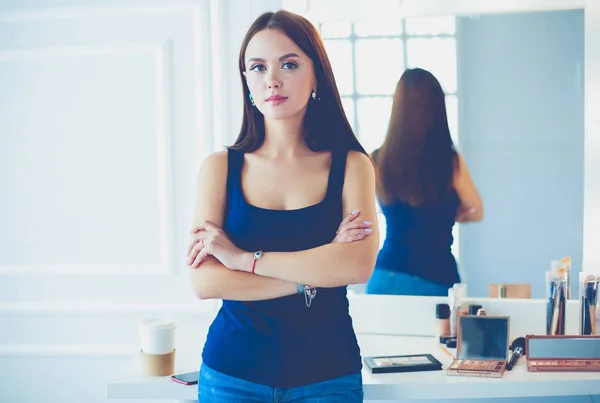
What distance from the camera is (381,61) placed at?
7.24 feet

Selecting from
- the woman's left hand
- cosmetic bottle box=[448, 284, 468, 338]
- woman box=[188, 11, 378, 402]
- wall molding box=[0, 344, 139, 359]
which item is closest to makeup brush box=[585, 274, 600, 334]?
cosmetic bottle box=[448, 284, 468, 338]

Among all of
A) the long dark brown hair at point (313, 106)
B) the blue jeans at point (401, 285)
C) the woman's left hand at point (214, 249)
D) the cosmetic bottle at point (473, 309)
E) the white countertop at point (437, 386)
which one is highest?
the long dark brown hair at point (313, 106)

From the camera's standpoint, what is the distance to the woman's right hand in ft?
5.23

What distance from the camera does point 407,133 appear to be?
2.19 meters

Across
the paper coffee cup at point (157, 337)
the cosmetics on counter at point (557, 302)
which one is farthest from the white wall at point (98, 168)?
the cosmetics on counter at point (557, 302)

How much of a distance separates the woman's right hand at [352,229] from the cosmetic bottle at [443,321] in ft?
2.02

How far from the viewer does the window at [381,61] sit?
85.0 inches

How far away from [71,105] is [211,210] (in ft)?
3.56

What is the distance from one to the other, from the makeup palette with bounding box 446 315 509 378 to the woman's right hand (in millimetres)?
512

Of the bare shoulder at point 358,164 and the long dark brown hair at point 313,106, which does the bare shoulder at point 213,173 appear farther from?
the bare shoulder at point 358,164

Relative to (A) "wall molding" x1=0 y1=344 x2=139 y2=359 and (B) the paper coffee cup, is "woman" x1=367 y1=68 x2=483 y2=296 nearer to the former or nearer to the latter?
(B) the paper coffee cup

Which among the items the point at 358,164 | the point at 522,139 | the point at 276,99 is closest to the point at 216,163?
the point at 276,99

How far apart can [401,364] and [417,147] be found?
701 mm

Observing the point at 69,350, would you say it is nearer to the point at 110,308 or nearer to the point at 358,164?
the point at 110,308
